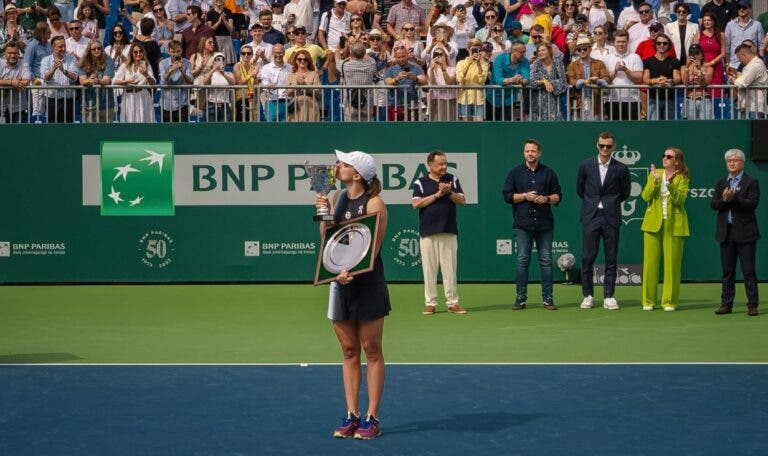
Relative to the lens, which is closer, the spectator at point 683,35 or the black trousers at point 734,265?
the black trousers at point 734,265

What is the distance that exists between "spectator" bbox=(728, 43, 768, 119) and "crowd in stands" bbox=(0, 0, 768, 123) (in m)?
0.02

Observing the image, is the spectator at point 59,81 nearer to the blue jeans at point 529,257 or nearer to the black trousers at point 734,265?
the blue jeans at point 529,257

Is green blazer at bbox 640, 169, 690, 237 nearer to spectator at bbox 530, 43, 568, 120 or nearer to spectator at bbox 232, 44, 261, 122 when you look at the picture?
spectator at bbox 530, 43, 568, 120

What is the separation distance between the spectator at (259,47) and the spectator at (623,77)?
17.5ft

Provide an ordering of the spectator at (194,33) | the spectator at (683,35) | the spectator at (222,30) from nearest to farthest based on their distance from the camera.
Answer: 1. the spectator at (683,35)
2. the spectator at (194,33)
3. the spectator at (222,30)

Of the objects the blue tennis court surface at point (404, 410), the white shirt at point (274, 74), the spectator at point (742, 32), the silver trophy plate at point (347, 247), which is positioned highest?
the spectator at point (742, 32)

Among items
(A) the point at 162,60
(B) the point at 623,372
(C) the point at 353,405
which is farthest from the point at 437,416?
(A) the point at 162,60

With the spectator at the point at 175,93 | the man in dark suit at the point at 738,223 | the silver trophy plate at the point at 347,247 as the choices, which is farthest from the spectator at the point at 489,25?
the silver trophy plate at the point at 347,247

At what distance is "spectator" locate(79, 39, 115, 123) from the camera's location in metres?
19.9

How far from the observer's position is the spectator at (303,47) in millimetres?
21094

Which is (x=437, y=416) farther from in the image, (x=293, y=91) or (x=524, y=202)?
(x=293, y=91)

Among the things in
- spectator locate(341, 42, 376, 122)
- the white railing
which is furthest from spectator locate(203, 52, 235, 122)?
spectator locate(341, 42, 376, 122)

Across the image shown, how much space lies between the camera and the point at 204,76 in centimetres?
2028

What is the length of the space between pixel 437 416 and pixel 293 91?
10.4 metres
